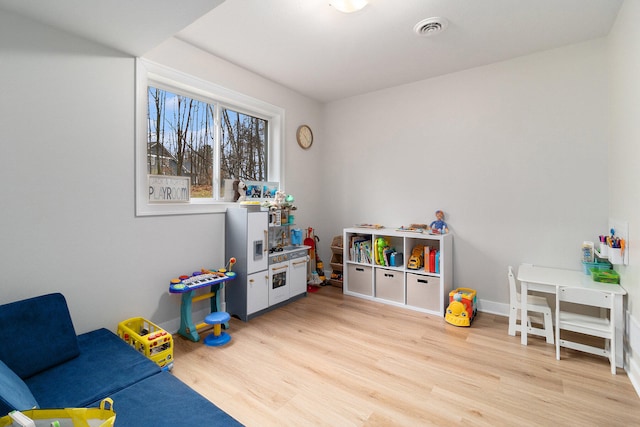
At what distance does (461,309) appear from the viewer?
9.30 ft

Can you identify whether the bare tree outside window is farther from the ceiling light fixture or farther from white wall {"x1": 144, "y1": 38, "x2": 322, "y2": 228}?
the ceiling light fixture

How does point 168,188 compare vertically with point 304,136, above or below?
below

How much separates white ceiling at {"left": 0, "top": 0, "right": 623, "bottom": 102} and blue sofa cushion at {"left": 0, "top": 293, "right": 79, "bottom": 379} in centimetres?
179

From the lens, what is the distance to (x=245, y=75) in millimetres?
3252

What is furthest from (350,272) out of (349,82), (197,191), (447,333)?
(349,82)

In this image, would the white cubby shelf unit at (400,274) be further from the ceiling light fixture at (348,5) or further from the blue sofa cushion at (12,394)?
the blue sofa cushion at (12,394)

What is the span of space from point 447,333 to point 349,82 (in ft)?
9.89

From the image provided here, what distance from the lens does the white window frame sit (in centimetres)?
238

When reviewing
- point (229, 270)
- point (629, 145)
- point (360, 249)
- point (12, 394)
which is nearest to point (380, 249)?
point (360, 249)

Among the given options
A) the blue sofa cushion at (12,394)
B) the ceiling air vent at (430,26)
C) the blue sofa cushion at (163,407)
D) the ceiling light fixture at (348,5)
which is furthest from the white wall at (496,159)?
the blue sofa cushion at (12,394)

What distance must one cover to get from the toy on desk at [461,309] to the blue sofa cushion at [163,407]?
232cm

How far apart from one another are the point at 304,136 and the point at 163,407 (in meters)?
3.44

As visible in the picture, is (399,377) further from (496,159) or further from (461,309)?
(496,159)

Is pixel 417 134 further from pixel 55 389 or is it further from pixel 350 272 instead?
pixel 55 389
